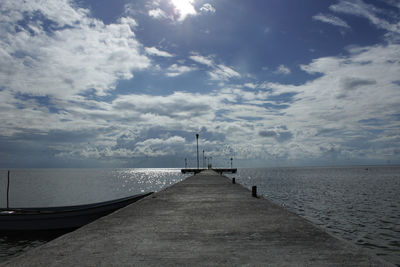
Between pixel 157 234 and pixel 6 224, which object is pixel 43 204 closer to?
pixel 6 224

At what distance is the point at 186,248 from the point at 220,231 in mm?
1570

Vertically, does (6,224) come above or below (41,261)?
below

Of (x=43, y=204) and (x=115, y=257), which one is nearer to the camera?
(x=115, y=257)

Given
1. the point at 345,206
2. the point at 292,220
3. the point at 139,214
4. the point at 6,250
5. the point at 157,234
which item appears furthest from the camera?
the point at 345,206

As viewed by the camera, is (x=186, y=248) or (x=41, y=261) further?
(x=186, y=248)

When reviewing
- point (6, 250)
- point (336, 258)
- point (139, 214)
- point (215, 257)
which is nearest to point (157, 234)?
point (215, 257)

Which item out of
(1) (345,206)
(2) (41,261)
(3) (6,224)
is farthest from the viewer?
(1) (345,206)

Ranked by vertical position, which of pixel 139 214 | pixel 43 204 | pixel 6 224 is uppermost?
pixel 139 214

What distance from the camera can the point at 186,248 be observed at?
16.7 feet

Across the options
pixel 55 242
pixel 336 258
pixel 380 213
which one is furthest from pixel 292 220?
pixel 380 213

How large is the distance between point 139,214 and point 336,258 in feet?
20.9

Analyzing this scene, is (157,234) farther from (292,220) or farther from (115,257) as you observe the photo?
(292,220)

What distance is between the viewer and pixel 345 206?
78.3 feet

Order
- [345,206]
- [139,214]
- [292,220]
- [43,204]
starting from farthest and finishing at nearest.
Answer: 1. [43,204]
2. [345,206]
3. [139,214]
4. [292,220]
